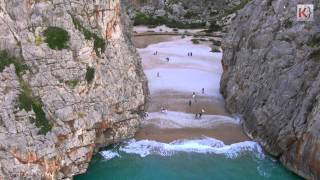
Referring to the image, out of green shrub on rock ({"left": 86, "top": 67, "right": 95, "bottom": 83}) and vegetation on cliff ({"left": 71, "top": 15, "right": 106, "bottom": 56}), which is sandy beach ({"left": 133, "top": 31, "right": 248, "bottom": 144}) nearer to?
green shrub on rock ({"left": 86, "top": 67, "right": 95, "bottom": 83})

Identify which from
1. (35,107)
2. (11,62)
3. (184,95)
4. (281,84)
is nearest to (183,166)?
(281,84)

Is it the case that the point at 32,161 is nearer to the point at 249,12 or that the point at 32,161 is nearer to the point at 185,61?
the point at 249,12

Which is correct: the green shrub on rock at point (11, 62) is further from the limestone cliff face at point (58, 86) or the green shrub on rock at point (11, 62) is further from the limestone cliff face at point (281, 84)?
the limestone cliff face at point (281, 84)

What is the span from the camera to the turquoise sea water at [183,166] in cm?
4834

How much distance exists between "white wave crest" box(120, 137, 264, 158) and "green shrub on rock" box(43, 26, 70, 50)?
1394 centimetres

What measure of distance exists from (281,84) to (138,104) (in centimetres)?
1619

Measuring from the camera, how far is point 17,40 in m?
43.8

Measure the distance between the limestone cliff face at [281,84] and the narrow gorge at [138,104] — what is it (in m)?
0.13

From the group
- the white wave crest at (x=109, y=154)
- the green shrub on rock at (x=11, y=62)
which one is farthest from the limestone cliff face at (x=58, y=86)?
the white wave crest at (x=109, y=154)

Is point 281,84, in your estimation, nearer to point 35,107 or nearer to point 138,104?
point 138,104

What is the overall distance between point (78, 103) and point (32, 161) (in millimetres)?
7550

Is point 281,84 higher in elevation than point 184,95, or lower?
higher

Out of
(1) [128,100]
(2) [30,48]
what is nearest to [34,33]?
(2) [30,48]

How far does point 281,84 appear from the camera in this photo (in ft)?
180
